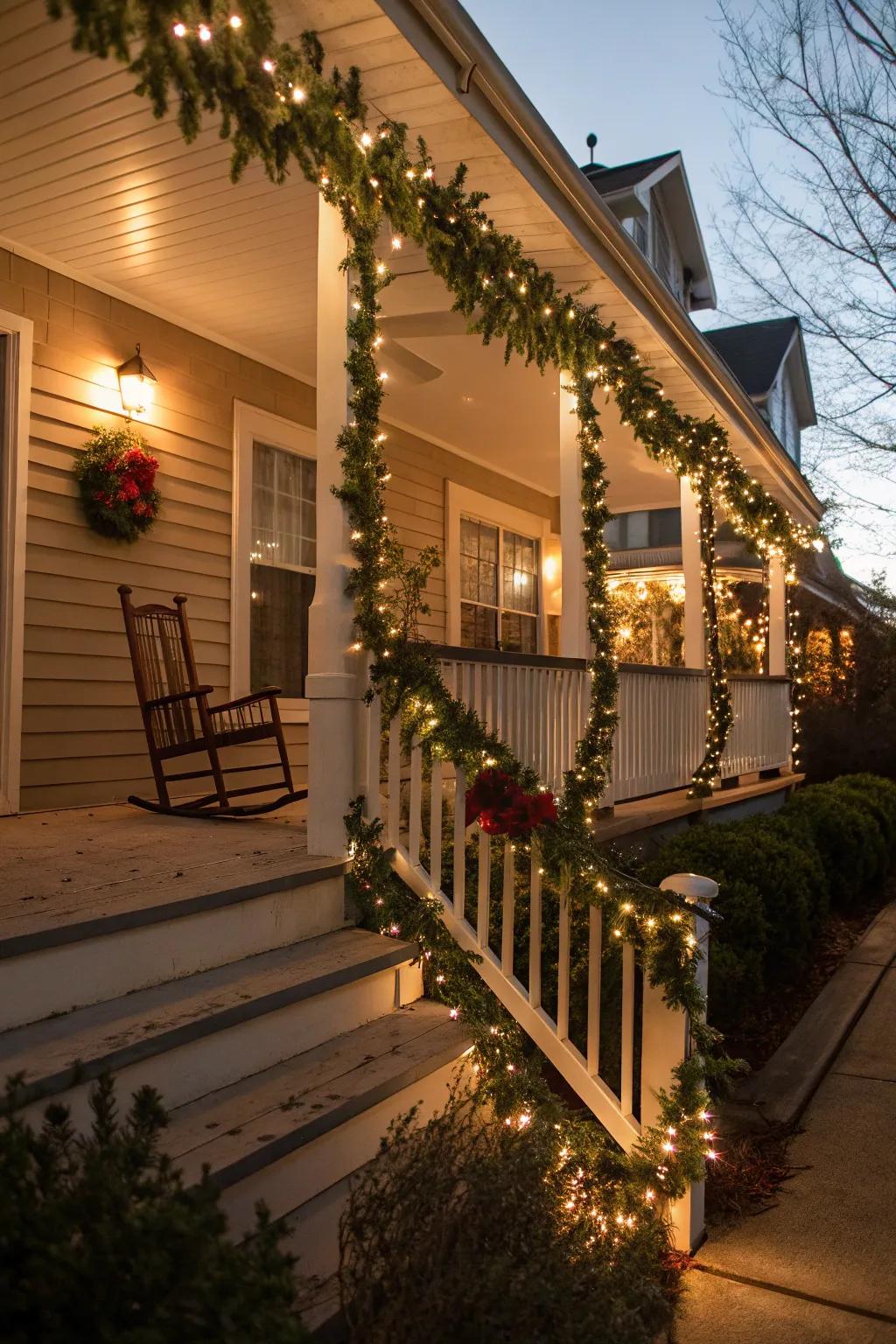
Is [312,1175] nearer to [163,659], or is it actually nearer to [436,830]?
[436,830]

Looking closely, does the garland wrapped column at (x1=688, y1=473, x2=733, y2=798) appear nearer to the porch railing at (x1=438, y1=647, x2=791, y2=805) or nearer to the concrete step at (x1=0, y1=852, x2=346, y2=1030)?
the porch railing at (x1=438, y1=647, x2=791, y2=805)

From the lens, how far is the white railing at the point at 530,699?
12.7 ft

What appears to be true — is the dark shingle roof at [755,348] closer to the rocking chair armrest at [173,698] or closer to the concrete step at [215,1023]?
the rocking chair armrest at [173,698]

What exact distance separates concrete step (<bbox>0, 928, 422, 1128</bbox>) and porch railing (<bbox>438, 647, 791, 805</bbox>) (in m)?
1.17

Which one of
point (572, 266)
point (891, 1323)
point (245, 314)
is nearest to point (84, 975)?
point (891, 1323)

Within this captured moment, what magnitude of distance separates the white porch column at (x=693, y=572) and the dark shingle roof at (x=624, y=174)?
4872 millimetres

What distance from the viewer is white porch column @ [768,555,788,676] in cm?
878

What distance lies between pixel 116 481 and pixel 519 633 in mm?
4663

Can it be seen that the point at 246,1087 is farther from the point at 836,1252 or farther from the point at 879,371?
the point at 879,371

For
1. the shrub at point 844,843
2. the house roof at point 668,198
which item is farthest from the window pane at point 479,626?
the house roof at point 668,198

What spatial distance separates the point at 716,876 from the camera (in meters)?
4.58

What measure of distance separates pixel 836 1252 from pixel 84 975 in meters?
2.08

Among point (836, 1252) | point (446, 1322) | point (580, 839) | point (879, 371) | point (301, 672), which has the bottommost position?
point (836, 1252)

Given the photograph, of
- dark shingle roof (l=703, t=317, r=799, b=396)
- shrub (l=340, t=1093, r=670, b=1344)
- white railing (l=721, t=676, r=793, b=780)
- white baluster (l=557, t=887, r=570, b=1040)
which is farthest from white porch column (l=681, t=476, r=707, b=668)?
dark shingle roof (l=703, t=317, r=799, b=396)
